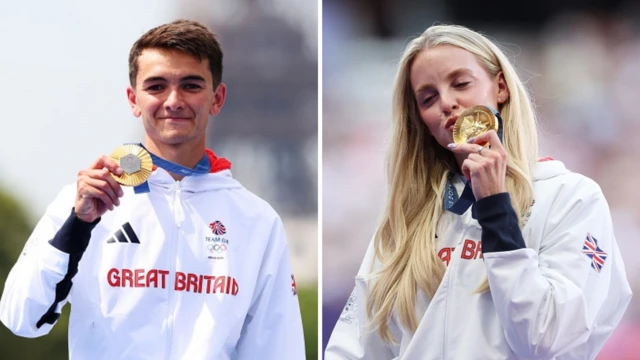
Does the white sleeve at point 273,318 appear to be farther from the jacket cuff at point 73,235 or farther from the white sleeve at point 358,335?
the jacket cuff at point 73,235

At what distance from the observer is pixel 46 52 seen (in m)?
4.57

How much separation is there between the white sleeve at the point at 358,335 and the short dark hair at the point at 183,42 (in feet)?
3.86

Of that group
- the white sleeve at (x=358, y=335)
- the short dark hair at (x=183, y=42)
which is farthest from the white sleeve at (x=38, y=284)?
the white sleeve at (x=358, y=335)

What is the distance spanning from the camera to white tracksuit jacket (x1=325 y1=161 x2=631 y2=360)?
2.92 m

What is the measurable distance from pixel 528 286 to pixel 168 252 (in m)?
1.57

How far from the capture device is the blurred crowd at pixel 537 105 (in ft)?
14.9

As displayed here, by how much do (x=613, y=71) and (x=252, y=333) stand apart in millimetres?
2664

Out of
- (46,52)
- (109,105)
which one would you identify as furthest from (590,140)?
(46,52)

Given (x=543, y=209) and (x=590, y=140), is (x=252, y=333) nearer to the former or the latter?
(x=543, y=209)

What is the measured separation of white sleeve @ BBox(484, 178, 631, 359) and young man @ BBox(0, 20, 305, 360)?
115 centimetres

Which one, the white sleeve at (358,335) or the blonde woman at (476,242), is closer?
the blonde woman at (476,242)

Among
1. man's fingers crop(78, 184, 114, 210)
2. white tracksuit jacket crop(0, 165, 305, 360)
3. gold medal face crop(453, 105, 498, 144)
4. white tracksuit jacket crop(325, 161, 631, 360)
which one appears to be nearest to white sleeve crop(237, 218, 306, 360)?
white tracksuit jacket crop(0, 165, 305, 360)

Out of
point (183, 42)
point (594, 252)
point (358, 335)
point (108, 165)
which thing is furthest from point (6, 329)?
point (594, 252)

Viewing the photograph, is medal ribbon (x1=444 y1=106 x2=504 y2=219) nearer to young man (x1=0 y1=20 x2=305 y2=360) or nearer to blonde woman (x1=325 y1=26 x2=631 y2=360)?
blonde woman (x1=325 y1=26 x2=631 y2=360)
